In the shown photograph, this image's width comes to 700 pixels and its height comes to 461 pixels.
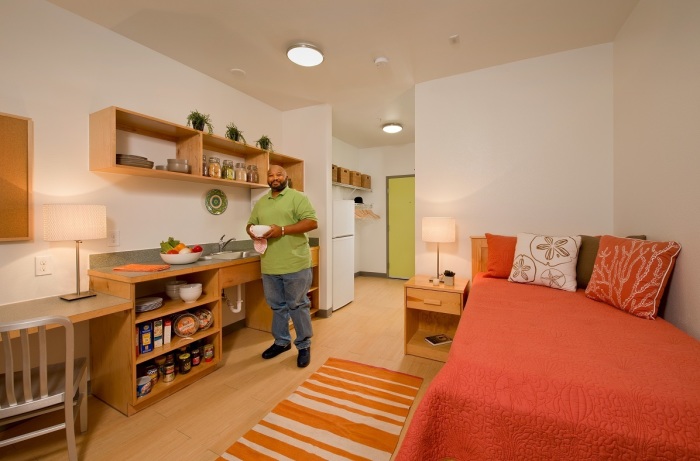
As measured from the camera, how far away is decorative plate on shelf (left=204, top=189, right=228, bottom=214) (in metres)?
2.77

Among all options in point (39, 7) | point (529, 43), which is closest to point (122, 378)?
point (39, 7)

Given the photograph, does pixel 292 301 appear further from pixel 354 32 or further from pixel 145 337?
pixel 354 32

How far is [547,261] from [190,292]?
2528 mm

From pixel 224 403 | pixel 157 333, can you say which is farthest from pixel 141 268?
pixel 224 403

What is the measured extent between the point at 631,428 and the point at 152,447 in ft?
6.60

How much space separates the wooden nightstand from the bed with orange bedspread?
1.07m

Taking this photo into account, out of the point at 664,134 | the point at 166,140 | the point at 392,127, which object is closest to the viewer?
the point at 664,134

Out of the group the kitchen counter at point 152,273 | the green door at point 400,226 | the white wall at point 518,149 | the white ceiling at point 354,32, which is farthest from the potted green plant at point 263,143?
the green door at point 400,226

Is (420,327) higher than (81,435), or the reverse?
(420,327)

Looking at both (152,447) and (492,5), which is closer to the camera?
(152,447)

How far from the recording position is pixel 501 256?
2.29 metres

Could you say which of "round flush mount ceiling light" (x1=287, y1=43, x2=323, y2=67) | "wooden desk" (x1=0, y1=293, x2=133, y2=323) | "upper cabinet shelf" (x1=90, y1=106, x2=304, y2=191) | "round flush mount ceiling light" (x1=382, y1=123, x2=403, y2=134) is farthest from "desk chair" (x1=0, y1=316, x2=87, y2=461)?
"round flush mount ceiling light" (x1=382, y1=123, x2=403, y2=134)

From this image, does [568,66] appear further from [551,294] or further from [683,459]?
[683,459]

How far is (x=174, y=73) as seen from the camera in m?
2.45
